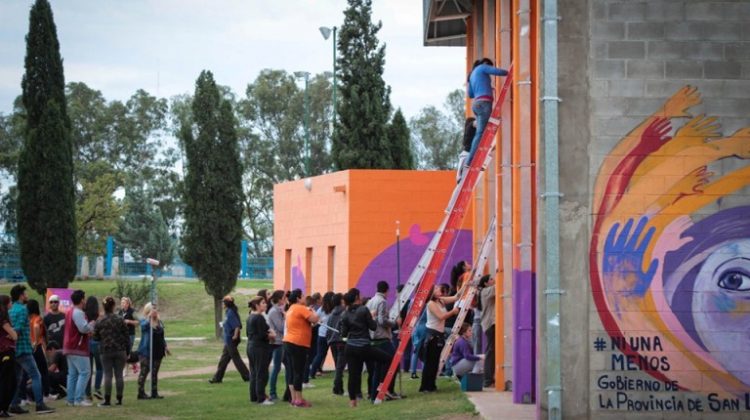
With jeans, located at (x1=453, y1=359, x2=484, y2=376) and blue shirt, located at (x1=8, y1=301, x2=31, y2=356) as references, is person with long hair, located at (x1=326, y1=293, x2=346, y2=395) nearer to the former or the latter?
jeans, located at (x1=453, y1=359, x2=484, y2=376)

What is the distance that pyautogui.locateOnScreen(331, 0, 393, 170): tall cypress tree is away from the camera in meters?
46.8

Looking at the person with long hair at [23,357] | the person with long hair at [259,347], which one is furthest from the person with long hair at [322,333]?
the person with long hair at [23,357]

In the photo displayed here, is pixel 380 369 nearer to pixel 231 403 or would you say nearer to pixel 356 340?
pixel 356 340

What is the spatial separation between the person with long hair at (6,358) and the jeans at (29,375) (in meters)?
0.12

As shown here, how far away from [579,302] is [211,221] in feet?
102

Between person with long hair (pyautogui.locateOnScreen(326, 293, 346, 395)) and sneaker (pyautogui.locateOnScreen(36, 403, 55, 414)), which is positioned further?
person with long hair (pyautogui.locateOnScreen(326, 293, 346, 395))

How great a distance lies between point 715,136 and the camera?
546 inches

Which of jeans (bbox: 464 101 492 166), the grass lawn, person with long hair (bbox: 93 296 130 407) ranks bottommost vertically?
the grass lawn

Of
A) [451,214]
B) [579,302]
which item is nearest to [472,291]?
[451,214]

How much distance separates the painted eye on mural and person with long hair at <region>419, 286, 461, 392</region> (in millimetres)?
6235

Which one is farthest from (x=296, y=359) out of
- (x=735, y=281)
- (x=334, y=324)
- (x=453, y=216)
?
(x=735, y=281)

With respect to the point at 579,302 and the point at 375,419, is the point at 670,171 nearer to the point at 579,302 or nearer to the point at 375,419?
the point at 579,302

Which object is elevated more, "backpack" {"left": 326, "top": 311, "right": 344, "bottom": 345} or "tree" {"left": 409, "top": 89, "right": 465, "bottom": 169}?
"tree" {"left": 409, "top": 89, "right": 465, "bottom": 169}

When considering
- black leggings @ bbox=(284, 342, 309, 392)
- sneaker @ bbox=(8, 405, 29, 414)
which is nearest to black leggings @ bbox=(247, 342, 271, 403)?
black leggings @ bbox=(284, 342, 309, 392)
